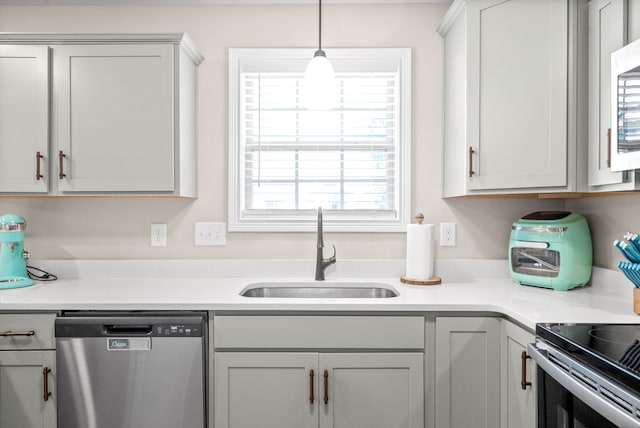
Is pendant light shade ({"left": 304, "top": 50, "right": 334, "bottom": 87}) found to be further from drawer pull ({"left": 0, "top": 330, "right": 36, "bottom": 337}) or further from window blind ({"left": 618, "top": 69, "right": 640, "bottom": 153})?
drawer pull ({"left": 0, "top": 330, "right": 36, "bottom": 337})

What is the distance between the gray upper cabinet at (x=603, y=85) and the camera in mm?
1403

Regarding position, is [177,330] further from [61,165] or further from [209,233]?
[61,165]

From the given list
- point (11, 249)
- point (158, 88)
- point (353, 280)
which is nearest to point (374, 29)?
point (158, 88)

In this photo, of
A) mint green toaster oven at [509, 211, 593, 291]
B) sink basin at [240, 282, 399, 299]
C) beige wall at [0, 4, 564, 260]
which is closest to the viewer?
mint green toaster oven at [509, 211, 593, 291]

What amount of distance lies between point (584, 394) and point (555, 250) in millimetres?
1006

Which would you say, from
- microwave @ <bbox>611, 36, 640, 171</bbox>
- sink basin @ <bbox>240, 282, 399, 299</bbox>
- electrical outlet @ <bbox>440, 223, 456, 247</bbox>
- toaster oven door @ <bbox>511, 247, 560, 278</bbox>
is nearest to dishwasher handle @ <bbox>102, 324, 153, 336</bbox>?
sink basin @ <bbox>240, 282, 399, 299</bbox>

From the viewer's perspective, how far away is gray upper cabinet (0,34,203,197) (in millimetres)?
1861

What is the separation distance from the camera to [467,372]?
1.59 m

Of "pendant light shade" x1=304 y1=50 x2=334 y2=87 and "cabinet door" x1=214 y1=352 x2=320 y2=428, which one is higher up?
"pendant light shade" x1=304 y1=50 x2=334 y2=87

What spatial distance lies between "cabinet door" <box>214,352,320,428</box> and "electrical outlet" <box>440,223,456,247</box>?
102cm

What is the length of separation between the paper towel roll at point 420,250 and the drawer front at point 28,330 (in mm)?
1598

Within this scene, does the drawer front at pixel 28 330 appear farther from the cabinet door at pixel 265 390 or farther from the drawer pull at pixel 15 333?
the cabinet door at pixel 265 390

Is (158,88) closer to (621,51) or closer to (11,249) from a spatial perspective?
(11,249)

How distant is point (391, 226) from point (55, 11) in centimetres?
221
